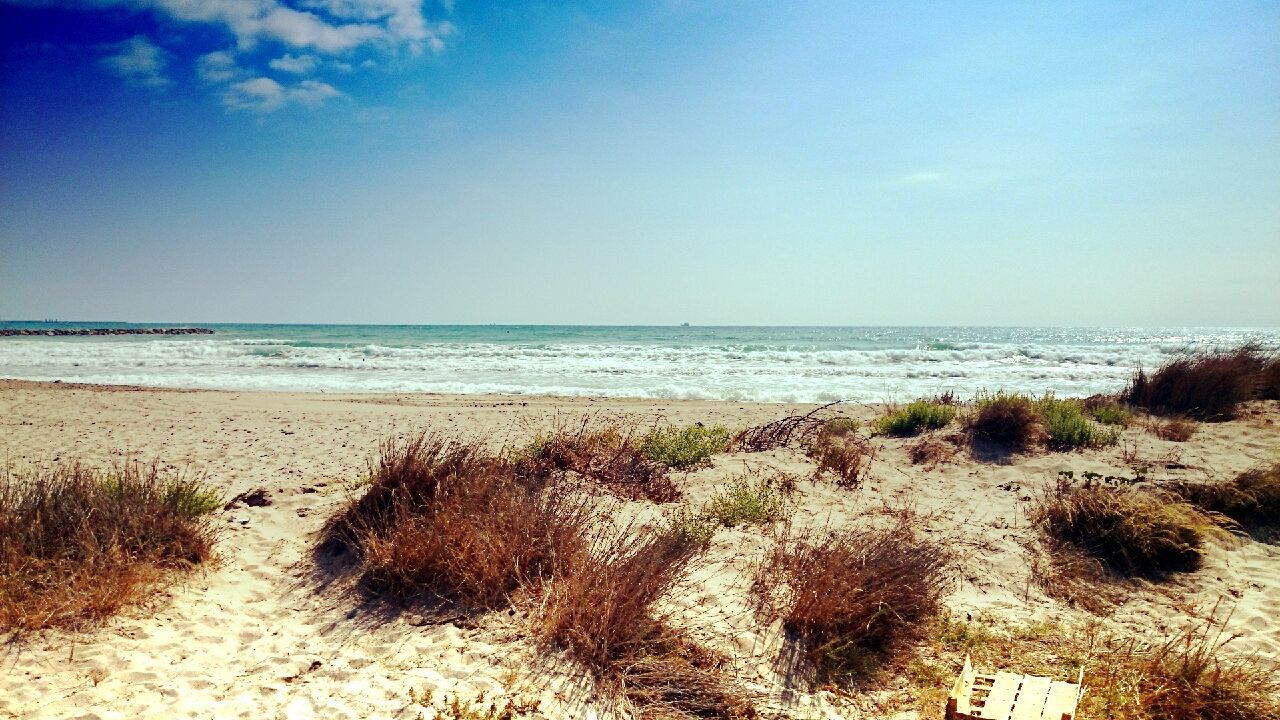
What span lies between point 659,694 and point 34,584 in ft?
15.7

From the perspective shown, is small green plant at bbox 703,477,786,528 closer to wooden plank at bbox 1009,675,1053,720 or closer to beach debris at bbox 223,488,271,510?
wooden plank at bbox 1009,675,1053,720

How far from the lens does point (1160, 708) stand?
399cm

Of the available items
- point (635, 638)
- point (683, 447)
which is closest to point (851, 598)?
point (635, 638)

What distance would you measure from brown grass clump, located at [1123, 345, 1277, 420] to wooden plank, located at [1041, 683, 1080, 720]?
1183 cm

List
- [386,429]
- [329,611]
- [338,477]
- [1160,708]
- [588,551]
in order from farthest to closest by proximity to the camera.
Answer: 1. [386,429]
2. [338,477]
3. [588,551]
4. [329,611]
5. [1160,708]

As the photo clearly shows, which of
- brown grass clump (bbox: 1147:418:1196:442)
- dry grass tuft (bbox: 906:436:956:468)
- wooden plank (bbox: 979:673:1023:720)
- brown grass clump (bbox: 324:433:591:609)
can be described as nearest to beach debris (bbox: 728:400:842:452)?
dry grass tuft (bbox: 906:436:956:468)

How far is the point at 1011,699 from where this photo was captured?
357 cm

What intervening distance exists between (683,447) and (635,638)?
5.30m

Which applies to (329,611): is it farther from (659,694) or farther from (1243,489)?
(1243,489)

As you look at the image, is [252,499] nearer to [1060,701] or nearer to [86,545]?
[86,545]

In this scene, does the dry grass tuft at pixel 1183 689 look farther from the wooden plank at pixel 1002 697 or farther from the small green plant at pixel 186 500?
the small green plant at pixel 186 500

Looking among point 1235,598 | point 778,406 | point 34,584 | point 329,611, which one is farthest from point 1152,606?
point 778,406

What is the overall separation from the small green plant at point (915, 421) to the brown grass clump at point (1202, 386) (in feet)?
16.7

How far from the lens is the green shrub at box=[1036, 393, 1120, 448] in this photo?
1019 cm
